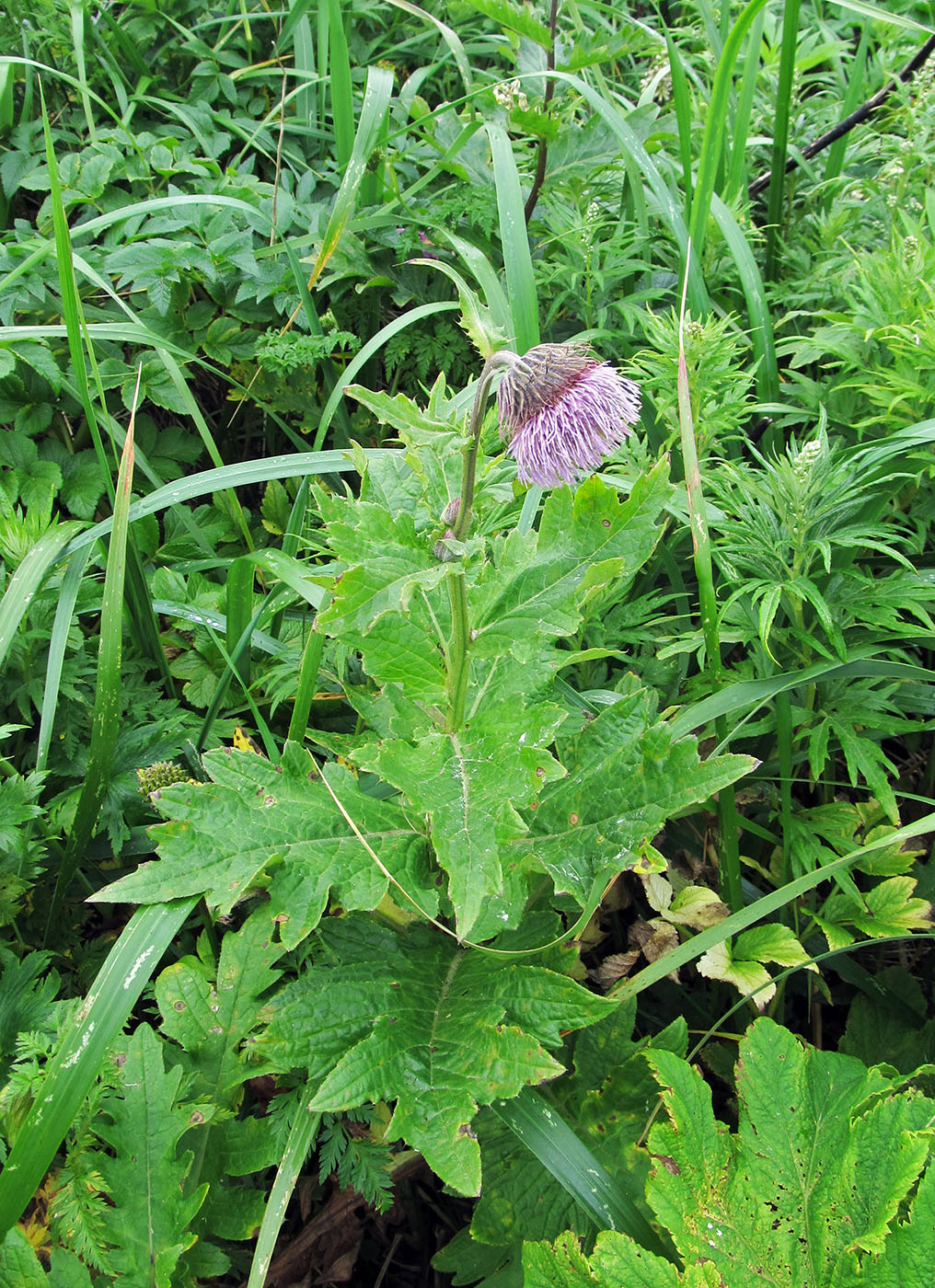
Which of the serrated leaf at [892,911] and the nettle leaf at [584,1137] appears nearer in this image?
the nettle leaf at [584,1137]

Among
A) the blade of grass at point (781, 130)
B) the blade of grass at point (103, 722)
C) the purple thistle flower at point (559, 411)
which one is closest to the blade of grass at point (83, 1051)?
the blade of grass at point (103, 722)

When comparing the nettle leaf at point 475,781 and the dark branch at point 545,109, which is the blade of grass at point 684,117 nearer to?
the dark branch at point 545,109

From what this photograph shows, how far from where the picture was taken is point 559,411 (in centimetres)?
128

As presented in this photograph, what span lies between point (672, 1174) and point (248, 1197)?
0.73 m

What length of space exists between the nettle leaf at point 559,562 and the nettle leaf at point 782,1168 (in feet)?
2.48

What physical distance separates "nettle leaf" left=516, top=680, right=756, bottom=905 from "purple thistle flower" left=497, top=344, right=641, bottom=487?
20.6 inches

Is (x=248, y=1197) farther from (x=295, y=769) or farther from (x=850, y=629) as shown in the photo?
(x=850, y=629)

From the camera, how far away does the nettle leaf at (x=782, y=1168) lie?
144cm

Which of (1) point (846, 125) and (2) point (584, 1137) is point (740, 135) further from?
(2) point (584, 1137)

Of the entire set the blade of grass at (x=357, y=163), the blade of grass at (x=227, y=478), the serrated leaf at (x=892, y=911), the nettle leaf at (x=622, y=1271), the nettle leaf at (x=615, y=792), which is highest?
the blade of grass at (x=357, y=163)

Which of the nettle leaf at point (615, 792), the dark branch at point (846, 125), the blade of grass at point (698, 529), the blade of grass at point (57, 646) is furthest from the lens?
the dark branch at point (846, 125)

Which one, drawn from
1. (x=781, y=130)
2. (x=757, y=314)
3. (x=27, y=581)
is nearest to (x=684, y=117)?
(x=781, y=130)

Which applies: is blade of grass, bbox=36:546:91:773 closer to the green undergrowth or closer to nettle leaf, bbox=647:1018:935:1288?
the green undergrowth

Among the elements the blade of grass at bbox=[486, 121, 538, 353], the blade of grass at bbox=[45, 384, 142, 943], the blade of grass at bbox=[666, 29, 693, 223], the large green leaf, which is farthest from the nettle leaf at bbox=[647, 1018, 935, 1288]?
the blade of grass at bbox=[666, 29, 693, 223]
